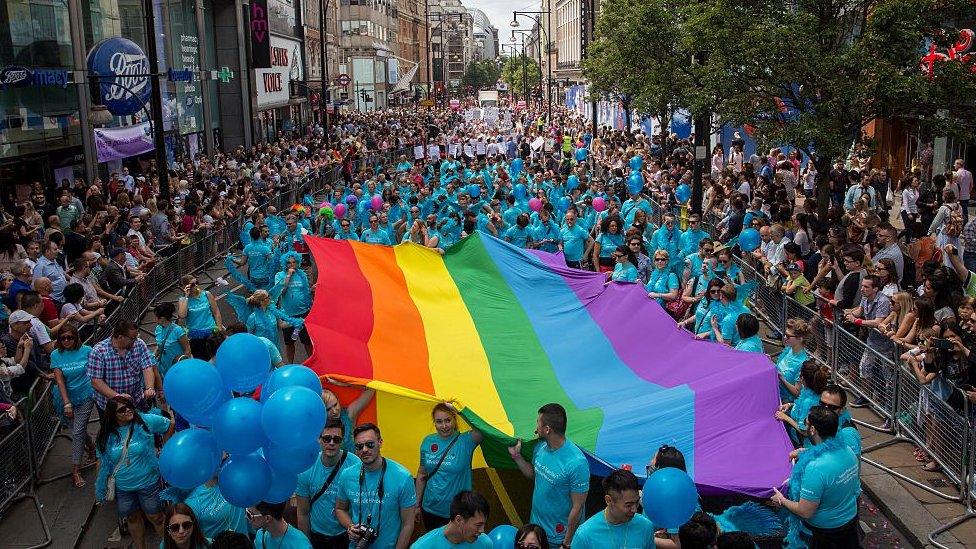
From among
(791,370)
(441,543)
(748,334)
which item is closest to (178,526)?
(441,543)

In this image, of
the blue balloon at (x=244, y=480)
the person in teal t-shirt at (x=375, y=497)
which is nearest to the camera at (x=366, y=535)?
the person in teal t-shirt at (x=375, y=497)

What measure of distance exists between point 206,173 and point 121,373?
17803 mm

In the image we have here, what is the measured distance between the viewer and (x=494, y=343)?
10.2 metres

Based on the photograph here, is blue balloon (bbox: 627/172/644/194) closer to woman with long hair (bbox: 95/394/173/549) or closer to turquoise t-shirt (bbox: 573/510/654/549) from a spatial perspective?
woman with long hair (bbox: 95/394/173/549)

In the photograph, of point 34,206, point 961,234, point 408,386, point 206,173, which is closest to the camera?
point 408,386

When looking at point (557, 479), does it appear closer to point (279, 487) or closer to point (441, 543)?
point (441, 543)

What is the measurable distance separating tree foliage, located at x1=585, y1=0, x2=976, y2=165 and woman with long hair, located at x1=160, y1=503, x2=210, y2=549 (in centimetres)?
1410

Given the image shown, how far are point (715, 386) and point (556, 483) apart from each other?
8.10 feet

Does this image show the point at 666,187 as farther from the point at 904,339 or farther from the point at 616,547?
the point at 616,547

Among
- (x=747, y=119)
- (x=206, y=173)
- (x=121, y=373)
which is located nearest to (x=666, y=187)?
(x=747, y=119)

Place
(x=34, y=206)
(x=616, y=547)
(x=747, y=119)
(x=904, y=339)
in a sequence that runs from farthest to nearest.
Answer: (x=747, y=119) < (x=34, y=206) < (x=904, y=339) < (x=616, y=547)

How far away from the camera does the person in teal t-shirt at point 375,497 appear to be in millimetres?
6109

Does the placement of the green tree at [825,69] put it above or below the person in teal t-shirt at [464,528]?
above

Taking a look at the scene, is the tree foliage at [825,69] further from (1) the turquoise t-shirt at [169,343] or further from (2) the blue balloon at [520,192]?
(1) the turquoise t-shirt at [169,343]
